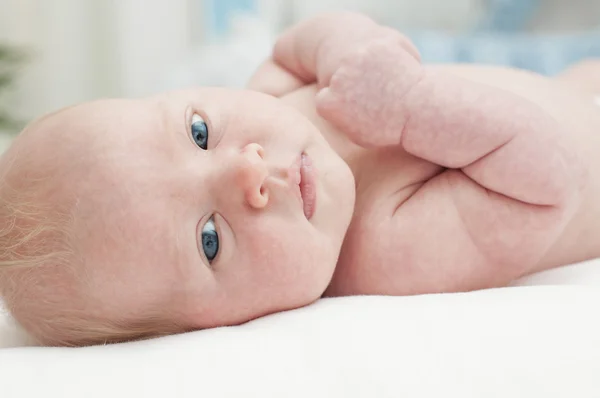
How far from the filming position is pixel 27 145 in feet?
2.94

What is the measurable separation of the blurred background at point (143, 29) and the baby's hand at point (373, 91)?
1594 millimetres

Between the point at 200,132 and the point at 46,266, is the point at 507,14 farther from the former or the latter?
the point at 46,266

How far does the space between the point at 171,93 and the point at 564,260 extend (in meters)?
0.68

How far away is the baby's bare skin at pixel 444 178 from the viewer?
3.08 ft

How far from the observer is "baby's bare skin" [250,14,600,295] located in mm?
938

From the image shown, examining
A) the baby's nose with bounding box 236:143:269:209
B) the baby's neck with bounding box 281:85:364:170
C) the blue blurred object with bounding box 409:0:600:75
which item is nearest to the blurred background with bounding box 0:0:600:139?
the blue blurred object with bounding box 409:0:600:75

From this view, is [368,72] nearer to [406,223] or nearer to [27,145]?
Answer: [406,223]

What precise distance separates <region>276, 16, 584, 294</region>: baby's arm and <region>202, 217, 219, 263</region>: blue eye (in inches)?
9.0

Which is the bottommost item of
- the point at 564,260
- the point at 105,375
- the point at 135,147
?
the point at 564,260

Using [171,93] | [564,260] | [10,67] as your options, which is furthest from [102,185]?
[10,67]

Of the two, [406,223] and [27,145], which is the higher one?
[27,145]

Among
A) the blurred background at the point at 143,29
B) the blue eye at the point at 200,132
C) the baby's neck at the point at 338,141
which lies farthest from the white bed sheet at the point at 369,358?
the blurred background at the point at 143,29

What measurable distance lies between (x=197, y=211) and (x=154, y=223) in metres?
0.06

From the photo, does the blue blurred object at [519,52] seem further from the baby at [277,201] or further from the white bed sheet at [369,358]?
the white bed sheet at [369,358]
